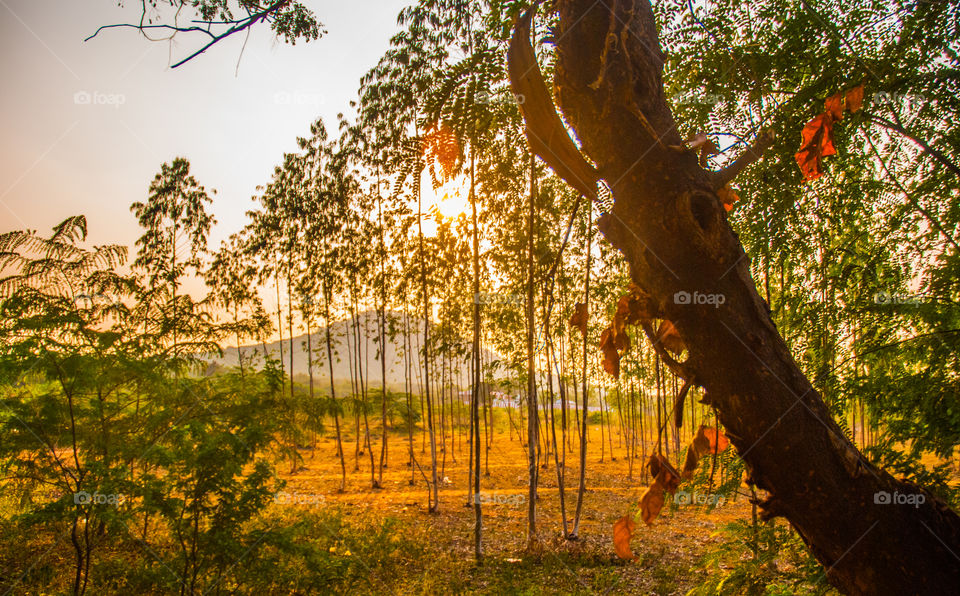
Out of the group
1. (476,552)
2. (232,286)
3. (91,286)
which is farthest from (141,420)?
(232,286)

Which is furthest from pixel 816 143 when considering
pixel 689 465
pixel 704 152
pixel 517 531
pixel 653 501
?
pixel 517 531

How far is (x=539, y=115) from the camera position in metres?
1.13

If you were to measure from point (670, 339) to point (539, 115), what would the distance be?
641 mm

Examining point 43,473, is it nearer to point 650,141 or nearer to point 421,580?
point 421,580

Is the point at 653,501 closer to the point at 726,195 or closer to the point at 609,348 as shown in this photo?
the point at 609,348

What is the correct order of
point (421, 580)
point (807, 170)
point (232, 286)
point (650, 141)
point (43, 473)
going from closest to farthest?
point (650, 141), point (807, 170), point (43, 473), point (421, 580), point (232, 286)

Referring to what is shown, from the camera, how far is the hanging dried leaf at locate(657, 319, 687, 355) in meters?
1.18

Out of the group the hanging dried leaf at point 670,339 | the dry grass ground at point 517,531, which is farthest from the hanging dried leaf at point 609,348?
the dry grass ground at point 517,531

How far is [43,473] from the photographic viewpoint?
17.0 feet

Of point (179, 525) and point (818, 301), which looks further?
point (179, 525)

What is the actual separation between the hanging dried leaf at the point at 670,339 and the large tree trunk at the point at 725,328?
8cm

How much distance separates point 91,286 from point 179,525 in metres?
2.86

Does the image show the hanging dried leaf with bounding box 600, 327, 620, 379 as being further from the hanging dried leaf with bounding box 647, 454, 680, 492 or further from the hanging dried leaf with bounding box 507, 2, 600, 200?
the hanging dried leaf with bounding box 507, 2, 600, 200

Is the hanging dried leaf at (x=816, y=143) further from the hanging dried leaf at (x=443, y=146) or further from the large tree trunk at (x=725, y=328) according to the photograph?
the hanging dried leaf at (x=443, y=146)
